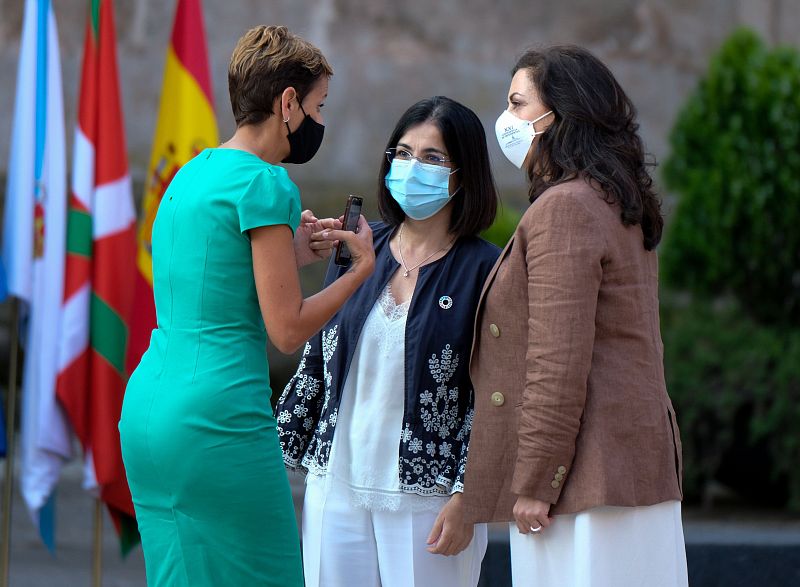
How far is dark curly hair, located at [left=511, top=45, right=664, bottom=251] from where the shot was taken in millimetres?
2645

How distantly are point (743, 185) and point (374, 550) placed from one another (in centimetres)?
422

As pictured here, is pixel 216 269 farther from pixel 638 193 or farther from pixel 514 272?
pixel 638 193

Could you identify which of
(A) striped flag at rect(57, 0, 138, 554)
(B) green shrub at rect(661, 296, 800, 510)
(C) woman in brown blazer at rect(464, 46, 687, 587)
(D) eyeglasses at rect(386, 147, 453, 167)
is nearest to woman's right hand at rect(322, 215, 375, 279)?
(C) woman in brown blazer at rect(464, 46, 687, 587)

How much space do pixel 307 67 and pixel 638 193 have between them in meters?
0.78

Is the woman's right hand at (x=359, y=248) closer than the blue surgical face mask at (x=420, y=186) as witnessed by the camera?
Yes

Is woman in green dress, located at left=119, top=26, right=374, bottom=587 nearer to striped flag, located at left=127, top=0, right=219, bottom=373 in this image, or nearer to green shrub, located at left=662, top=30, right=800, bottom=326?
striped flag, located at left=127, top=0, right=219, bottom=373

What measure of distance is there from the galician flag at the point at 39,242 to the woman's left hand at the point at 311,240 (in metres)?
1.92

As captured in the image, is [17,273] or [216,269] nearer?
[216,269]

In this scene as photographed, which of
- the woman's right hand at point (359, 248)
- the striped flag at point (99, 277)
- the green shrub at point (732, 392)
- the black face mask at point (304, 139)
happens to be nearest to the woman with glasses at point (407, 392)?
the woman's right hand at point (359, 248)

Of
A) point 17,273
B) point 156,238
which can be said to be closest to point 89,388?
point 17,273

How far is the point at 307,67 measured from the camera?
2.57 m

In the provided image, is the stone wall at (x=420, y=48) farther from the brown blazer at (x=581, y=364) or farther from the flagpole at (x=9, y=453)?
the brown blazer at (x=581, y=364)

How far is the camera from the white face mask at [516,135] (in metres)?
2.78

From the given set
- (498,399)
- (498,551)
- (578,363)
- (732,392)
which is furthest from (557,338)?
(732,392)
